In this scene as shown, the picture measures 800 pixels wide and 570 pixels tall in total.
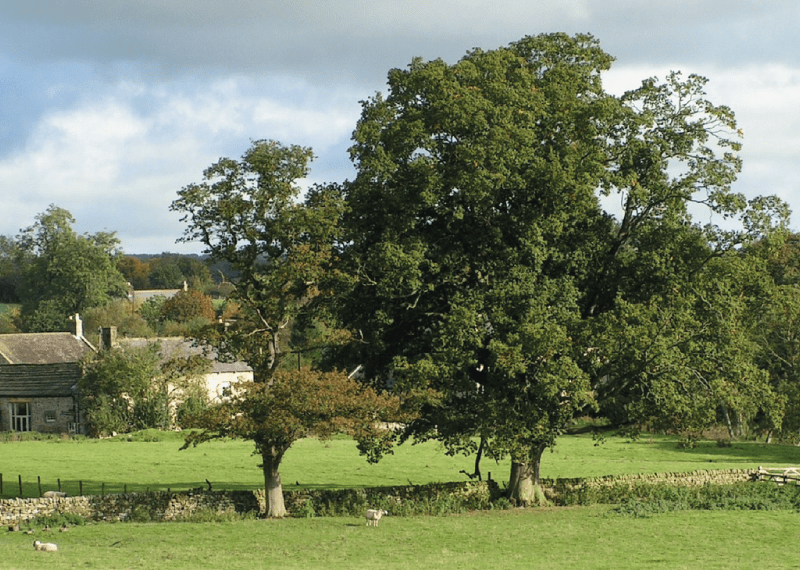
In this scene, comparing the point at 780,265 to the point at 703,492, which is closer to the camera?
the point at 703,492

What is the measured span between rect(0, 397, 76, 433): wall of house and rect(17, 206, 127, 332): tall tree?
5075 cm

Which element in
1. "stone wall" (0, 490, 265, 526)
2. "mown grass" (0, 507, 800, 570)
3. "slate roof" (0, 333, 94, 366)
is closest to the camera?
"mown grass" (0, 507, 800, 570)

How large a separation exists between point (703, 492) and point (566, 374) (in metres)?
11.8

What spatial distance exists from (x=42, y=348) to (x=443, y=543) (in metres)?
68.1

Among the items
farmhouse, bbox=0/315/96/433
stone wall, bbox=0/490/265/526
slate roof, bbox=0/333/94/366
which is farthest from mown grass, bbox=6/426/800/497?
slate roof, bbox=0/333/94/366

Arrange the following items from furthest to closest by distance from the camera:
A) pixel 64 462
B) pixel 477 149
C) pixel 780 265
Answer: pixel 780 265
pixel 64 462
pixel 477 149

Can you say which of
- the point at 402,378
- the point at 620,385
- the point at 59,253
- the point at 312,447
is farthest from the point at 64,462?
the point at 59,253

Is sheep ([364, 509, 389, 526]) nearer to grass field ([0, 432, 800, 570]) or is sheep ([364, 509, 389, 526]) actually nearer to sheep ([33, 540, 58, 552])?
grass field ([0, 432, 800, 570])

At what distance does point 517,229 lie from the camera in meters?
33.6

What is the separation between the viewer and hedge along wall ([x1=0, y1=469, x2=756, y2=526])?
110 feet

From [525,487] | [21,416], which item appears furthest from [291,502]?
[21,416]

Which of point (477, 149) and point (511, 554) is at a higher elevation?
point (477, 149)

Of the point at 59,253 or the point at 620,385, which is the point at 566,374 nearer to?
the point at 620,385

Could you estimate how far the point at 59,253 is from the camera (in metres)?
131
